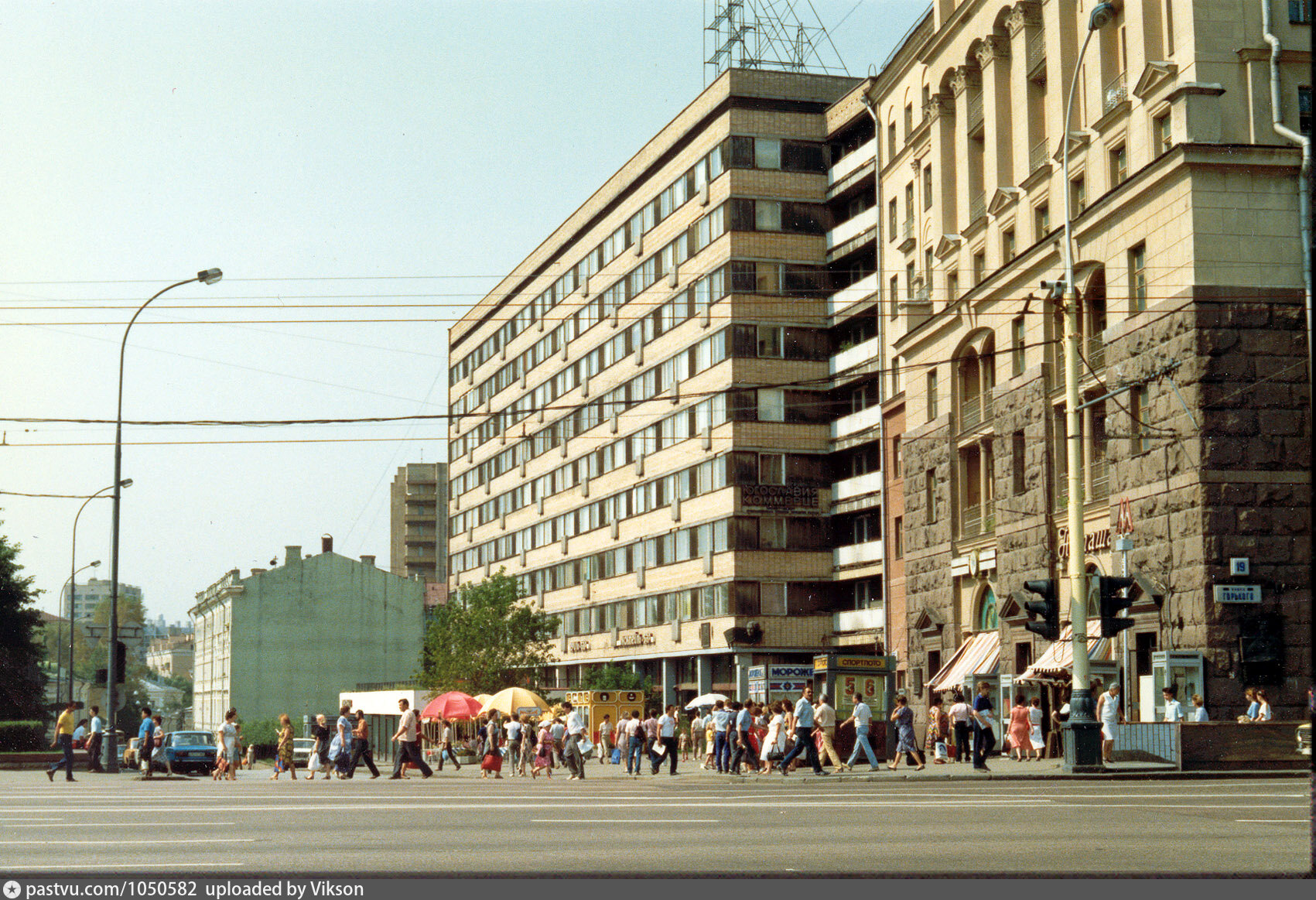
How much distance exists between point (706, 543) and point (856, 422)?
27.7 feet

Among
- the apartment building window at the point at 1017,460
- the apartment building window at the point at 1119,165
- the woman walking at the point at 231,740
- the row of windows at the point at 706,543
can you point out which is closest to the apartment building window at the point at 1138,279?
the apartment building window at the point at 1119,165

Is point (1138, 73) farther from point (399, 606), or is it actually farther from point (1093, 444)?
point (399, 606)

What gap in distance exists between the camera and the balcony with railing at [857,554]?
5859 cm

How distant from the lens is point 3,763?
45.5m

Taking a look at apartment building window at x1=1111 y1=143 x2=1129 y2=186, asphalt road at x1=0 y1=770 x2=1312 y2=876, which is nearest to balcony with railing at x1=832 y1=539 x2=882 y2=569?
apartment building window at x1=1111 y1=143 x2=1129 y2=186

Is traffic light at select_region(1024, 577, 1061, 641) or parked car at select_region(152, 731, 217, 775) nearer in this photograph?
traffic light at select_region(1024, 577, 1061, 641)

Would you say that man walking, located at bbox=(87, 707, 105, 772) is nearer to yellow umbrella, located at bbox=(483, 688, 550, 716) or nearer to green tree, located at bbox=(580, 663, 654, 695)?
yellow umbrella, located at bbox=(483, 688, 550, 716)

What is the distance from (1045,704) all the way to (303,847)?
27.3 m

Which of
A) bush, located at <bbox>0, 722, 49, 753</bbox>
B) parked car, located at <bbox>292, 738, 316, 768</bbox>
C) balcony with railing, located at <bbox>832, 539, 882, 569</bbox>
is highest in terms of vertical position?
balcony with railing, located at <bbox>832, 539, 882, 569</bbox>

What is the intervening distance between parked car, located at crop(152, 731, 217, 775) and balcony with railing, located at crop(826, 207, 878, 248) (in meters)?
30.4

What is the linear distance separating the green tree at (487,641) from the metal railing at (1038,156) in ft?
117

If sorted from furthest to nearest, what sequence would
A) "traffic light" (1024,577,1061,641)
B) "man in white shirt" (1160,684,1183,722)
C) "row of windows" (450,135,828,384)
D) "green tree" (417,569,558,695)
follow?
"green tree" (417,569,558,695), "row of windows" (450,135,828,384), "man in white shirt" (1160,684,1183,722), "traffic light" (1024,577,1061,641)

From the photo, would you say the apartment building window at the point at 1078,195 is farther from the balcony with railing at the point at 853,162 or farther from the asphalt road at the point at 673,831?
the balcony with railing at the point at 853,162

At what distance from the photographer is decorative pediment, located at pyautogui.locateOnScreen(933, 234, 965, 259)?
4712 cm
